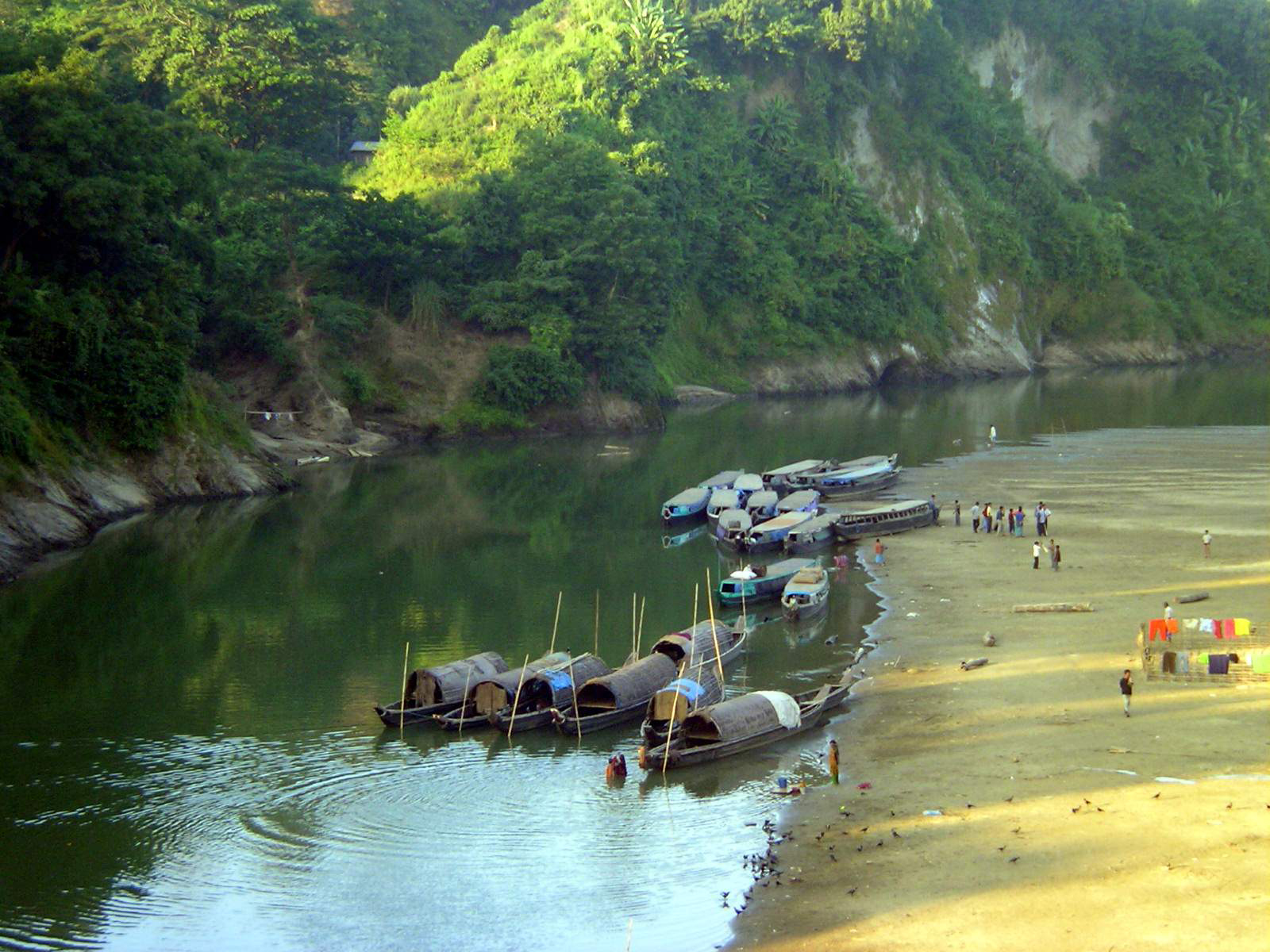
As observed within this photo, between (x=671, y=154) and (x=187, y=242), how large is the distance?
54489mm

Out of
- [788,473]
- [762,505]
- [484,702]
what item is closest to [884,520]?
[762,505]

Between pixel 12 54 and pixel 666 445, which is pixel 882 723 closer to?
pixel 12 54

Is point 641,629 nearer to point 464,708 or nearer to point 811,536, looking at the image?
point 464,708

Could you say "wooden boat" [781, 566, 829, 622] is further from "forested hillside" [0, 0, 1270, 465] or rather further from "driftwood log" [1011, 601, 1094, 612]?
"forested hillside" [0, 0, 1270, 465]

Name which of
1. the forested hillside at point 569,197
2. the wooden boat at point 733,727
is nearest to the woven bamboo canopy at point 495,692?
the wooden boat at point 733,727

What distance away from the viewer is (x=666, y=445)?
275ft

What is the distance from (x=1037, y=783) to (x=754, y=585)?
17824 mm

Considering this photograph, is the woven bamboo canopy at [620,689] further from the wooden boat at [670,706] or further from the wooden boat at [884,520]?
the wooden boat at [884,520]

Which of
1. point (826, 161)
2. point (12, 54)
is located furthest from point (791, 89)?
point (12, 54)

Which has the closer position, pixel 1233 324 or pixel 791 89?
pixel 791 89

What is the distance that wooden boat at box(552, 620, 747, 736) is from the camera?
104ft

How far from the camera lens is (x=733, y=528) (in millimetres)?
52750

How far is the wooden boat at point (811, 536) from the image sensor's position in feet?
168

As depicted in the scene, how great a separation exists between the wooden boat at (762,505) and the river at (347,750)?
2404 mm
